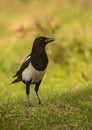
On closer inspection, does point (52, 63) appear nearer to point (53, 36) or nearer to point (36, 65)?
point (53, 36)

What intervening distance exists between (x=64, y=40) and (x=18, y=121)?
8034 mm

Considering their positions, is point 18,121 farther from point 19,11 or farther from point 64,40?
point 19,11

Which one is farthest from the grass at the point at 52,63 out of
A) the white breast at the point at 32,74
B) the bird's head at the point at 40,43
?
the bird's head at the point at 40,43

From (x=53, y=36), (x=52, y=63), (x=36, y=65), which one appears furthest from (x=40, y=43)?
(x=53, y=36)

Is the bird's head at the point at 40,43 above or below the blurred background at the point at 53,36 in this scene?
below

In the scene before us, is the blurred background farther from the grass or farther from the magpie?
the magpie

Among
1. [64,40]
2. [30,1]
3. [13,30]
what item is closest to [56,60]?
[64,40]

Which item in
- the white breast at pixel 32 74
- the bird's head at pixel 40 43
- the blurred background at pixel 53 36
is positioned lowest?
the white breast at pixel 32 74

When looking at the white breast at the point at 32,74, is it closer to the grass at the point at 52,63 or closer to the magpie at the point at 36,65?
the magpie at the point at 36,65

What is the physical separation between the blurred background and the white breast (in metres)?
2.07

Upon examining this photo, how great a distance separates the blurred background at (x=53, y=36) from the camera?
541 inches

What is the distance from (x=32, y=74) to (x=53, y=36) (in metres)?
6.88

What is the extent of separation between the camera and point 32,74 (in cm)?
945

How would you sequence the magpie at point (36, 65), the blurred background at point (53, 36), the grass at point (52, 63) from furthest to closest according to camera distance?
the blurred background at point (53, 36)
the magpie at point (36, 65)
the grass at point (52, 63)
